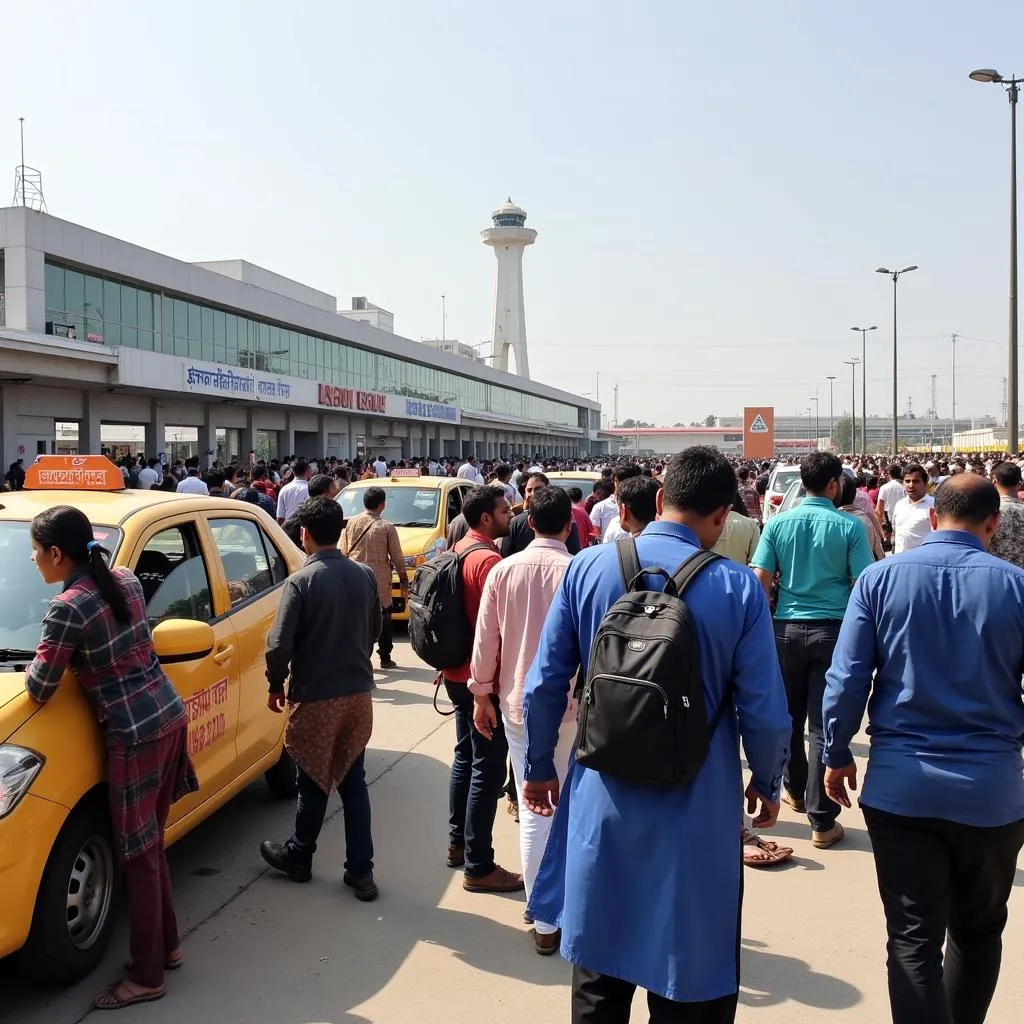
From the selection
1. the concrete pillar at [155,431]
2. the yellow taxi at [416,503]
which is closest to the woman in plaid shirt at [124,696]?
the yellow taxi at [416,503]

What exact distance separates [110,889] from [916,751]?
3075 mm

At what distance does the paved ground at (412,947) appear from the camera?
11.7 ft

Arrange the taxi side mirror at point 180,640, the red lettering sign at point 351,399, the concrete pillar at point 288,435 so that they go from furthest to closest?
the red lettering sign at point 351,399 → the concrete pillar at point 288,435 → the taxi side mirror at point 180,640

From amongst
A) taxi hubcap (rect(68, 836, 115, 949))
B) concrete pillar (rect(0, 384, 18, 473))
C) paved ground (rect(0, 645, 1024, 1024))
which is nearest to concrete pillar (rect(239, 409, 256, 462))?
concrete pillar (rect(0, 384, 18, 473))

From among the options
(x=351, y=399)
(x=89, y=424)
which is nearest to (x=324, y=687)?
(x=89, y=424)

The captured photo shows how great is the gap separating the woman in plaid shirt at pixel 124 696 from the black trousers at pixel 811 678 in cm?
319

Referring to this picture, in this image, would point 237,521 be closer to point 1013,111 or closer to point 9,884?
point 9,884

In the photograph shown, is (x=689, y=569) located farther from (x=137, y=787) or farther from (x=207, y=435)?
(x=207, y=435)

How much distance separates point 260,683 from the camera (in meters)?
5.06

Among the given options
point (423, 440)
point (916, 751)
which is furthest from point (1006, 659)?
point (423, 440)

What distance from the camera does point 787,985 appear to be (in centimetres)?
372

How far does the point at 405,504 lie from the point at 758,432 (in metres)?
20.3

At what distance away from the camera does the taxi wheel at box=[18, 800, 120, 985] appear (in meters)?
3.38

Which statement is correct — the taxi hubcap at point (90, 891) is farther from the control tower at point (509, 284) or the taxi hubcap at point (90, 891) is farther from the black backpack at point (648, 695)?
the control tower at point (509, 284)
